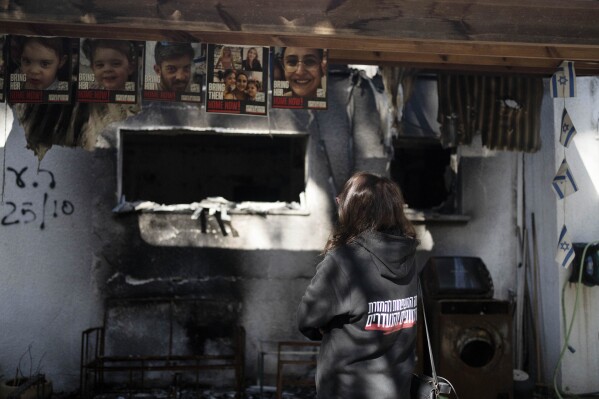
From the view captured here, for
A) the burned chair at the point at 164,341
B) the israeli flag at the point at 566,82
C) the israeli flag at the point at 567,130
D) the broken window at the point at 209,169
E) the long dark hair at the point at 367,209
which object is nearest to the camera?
the long dark hair at the point at 367,209

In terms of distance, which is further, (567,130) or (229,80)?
(567,130)

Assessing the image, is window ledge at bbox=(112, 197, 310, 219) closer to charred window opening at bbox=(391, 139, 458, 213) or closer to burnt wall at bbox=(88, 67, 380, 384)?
burnt wall at bbox=(88, 67, 380, 384)

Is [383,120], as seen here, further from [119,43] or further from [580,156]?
[119,43]

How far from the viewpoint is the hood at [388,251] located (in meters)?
2.83

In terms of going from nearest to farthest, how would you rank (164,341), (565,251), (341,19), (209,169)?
(341,19) < (565,251) < (164,341) < (209,169)

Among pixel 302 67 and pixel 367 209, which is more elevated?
pixel 302 67

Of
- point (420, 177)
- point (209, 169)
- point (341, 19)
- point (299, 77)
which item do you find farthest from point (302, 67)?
point (209, 169)

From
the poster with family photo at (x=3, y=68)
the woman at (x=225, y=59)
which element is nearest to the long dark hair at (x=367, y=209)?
the woman at (x=225, y=59)

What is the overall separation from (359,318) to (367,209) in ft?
1.72

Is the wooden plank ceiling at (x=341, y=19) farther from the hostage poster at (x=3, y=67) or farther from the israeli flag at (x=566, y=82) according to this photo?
the israeli flag at (x=566, y=82)

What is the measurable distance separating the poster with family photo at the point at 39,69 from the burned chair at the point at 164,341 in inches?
119

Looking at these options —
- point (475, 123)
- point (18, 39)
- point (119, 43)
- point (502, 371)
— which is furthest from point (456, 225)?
point (18, 39)

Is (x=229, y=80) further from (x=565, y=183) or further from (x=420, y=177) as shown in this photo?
(x=420, y=177)

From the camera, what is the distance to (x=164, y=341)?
6.96 metres
